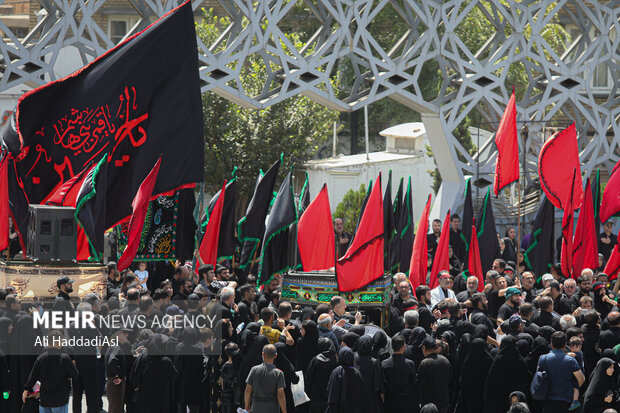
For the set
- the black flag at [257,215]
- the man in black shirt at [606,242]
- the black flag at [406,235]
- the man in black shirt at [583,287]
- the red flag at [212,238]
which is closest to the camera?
the man in black shirt at [583,287]

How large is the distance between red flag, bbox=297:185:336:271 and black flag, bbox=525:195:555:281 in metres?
4.42

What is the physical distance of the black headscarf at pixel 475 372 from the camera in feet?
47.2

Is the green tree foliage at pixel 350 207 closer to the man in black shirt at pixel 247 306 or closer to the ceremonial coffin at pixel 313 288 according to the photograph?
the ceremonial coffin at pixel 313 288

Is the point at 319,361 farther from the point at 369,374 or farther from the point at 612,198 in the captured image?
the point at 612,198

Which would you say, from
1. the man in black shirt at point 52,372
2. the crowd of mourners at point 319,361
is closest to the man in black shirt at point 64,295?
the crowd of mourners at point 319,361

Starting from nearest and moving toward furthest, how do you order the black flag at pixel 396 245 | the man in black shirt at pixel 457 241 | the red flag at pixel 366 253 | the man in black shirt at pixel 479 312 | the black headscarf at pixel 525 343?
the black headscarf at pixel 525 343 < the man in black shirt at pixel 479 312 < the red flag at pixel 366 253 < the black flag at pixel 396 245 < the man in black shirt at pixel 457 241

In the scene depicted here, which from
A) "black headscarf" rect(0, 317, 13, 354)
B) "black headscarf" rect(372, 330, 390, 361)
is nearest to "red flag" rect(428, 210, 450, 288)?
"black headscarf" rect(372, 330, 390, 361)

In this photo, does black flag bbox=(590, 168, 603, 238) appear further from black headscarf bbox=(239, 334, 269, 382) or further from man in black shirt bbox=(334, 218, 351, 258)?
black headscarf bbox=(239, 334, 269, 382)

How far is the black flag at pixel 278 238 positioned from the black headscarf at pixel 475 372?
3619 mm

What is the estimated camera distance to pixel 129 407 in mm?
14922

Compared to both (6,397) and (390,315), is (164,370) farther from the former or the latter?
(390,315)

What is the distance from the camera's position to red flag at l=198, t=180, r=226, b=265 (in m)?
19.6

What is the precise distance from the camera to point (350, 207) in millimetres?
35156

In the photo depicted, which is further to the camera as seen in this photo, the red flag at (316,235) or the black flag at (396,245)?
the black flag at (396,245)
